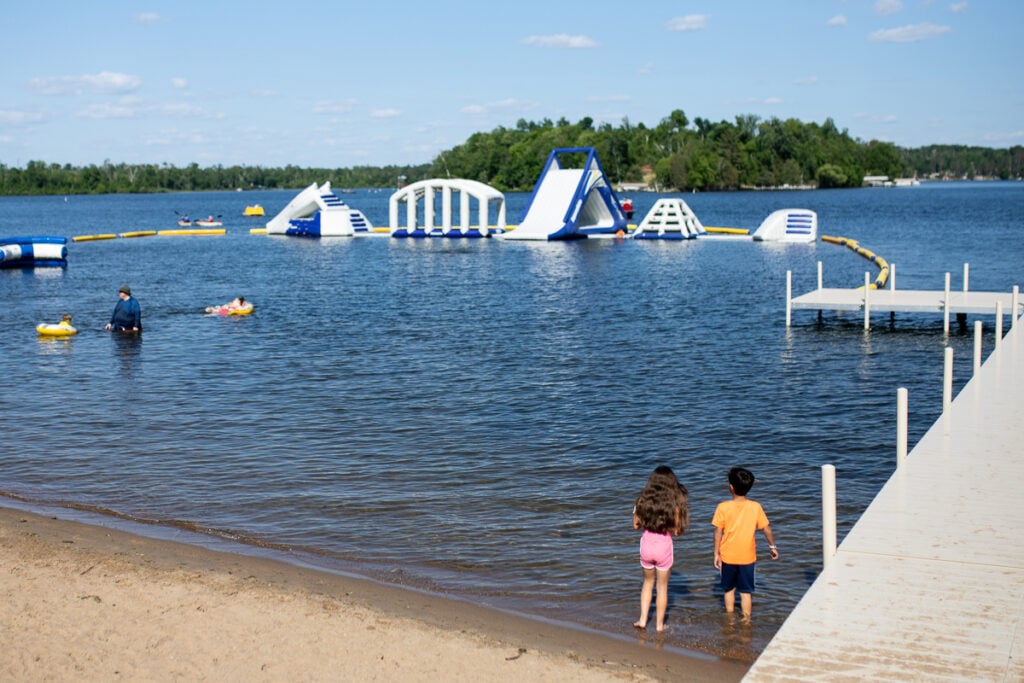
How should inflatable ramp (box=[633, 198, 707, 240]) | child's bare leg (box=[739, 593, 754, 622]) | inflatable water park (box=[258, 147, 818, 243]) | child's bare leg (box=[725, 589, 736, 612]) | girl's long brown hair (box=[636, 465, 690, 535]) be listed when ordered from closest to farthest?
girl's long brown hair (box=[636, 465, 690, 535]) < child's bare leg (box=[739, 593, 754, 622]) < child's bare leg (box=[725, 589, 736, 612]) < inflatable water park (box=[258, 147, 818, 243]) < inflatable ramp (box=[633, 198, 707, 240])

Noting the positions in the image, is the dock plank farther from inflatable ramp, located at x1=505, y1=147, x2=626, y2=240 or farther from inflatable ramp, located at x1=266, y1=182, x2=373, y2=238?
inflatable ramp, located at x1=266, y1=182, x2=373, y2=238

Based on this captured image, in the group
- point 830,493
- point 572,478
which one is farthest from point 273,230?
point 830,493

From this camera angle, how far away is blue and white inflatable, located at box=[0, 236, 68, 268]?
56.2m

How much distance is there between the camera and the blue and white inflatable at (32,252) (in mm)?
56156

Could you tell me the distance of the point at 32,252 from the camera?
188ft

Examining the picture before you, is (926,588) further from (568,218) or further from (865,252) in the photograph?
(568,218)

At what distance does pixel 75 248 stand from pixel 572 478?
67.8m

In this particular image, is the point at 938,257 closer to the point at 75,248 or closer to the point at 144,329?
the point at 144,329

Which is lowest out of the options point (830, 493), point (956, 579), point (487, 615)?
point (487, 615)

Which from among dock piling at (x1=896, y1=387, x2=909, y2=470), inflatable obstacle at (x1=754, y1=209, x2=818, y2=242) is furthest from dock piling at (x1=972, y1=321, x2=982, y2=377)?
inflatable obstacle at (x1=754, y1=209, x2=818, y2=242)

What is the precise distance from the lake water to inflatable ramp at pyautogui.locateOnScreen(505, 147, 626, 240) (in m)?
25.7

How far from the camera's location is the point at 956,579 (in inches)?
351

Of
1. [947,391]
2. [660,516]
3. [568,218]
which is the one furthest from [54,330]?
[568,218]

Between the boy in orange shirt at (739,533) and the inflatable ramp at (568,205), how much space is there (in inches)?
2385
